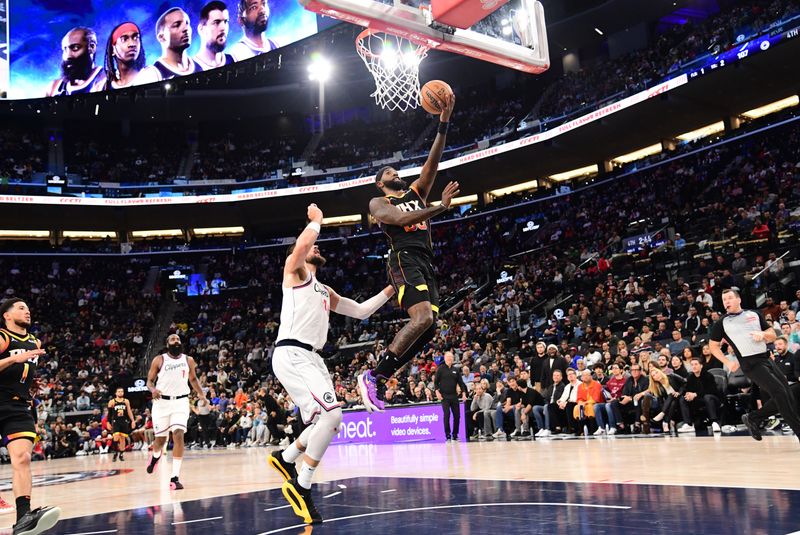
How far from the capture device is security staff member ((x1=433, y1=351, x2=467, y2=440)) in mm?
14148

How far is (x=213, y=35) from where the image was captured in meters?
25.2

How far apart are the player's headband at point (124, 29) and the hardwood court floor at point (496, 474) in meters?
19.3

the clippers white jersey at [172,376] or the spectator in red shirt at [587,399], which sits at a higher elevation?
the clippers white jersey at [172,376]

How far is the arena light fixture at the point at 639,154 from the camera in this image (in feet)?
94.1

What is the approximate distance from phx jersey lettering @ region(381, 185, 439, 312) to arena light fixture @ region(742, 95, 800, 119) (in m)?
23.1

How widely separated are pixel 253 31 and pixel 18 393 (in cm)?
2143

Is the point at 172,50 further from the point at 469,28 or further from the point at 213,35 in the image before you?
the point at 469,28

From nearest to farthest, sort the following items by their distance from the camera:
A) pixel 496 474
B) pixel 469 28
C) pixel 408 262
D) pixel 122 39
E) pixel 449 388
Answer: pixel 408 262
pixel 496 474
pixel 469 28
pixel 449 388
pixel 122 39

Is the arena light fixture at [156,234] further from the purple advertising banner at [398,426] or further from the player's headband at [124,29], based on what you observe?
the purple advertising banner at [398,426]

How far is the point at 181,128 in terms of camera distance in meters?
37.1

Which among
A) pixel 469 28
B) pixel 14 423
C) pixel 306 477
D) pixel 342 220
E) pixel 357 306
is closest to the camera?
pixel 306 477

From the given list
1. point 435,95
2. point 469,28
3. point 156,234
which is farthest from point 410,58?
point 156,234

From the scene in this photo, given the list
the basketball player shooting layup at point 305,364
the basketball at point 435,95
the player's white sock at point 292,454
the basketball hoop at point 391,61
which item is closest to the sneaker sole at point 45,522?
the basketball player shooting layup at point 305,364

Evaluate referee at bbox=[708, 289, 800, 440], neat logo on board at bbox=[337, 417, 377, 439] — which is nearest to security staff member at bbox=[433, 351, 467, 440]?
neat logo on board at bbox=[337, 417, 377, 439]
